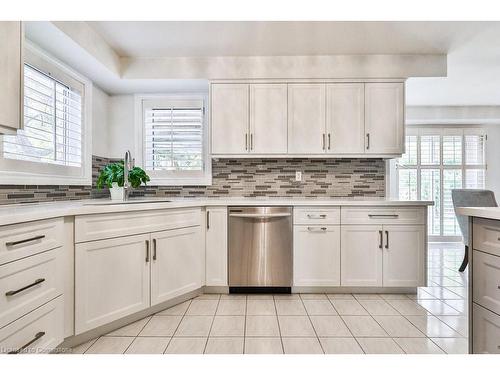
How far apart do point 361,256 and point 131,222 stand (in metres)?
1.97

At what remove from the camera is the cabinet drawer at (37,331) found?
1.36 metres

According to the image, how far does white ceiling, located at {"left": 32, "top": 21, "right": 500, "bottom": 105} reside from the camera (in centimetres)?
254

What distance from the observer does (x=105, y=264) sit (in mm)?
2057

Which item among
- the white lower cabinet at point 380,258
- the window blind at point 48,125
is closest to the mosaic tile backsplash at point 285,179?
the white lower cabinet at point 380,258

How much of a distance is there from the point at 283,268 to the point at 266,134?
1284 millimetres

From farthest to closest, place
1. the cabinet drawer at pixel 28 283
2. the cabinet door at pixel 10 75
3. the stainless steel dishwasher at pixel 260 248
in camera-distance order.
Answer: the stainless steel dishwasher at pixel 260 248, the cabinet door at pixel 10 75, the cabinet drawer at pixel 28 283

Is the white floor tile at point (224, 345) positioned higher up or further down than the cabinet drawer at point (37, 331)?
further down

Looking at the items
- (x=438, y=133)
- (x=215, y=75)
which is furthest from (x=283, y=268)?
(x=438, y=133)

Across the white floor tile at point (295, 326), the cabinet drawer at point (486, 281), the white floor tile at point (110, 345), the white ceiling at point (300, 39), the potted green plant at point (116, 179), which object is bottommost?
the white floor tile at point (110, 345)

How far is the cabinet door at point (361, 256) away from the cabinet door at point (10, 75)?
8.17 ft

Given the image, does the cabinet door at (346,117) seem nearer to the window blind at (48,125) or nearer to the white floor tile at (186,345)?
the white floor tile at (186,345)

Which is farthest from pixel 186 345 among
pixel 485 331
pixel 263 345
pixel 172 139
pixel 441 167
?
pixel 441 167

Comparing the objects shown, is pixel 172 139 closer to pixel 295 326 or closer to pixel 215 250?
pixel 215 250

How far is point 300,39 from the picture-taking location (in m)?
2.77
